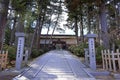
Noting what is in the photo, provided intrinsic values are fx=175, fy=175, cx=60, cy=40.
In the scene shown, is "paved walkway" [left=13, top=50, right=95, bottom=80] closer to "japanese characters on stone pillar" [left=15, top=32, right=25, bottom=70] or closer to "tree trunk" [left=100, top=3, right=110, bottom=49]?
"japanese characters on stone pillar" [left=15, top=32, right=25, bottom=70]

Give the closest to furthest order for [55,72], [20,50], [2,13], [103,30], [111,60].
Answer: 1. [55,72]
2. [111,60]
3. [20,50]
4. [2,13]
5. [103,30]

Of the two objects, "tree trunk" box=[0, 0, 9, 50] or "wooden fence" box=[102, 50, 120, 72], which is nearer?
"wooden fence" box=[102, 50, 120, 72]

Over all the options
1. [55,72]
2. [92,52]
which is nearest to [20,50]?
[55,72]

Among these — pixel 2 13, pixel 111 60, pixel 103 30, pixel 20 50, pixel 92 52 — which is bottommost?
pixel 111 60

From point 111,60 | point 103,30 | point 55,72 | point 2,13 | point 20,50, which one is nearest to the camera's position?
point 55,72

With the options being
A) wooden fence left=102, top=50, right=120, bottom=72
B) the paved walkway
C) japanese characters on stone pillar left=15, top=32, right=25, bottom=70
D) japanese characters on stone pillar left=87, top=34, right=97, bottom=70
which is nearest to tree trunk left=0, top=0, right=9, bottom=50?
japanese characters on stone pillar left=15, top=32, right=25, bottom=70

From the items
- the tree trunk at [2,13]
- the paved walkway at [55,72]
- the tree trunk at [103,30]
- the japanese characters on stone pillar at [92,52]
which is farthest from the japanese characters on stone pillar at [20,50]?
the tree trunk at [103,30]

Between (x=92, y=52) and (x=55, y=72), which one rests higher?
(x=92, y=52)

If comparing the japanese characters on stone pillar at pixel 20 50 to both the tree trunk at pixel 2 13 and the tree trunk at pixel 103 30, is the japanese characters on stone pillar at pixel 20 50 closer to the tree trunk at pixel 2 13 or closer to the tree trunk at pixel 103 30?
the tree trunk at pixel 2 13

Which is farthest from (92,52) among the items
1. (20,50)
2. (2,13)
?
(2,13)

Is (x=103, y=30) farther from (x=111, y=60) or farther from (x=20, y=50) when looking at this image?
(x=20, y=50)

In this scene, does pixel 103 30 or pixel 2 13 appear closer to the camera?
pixel 2 13

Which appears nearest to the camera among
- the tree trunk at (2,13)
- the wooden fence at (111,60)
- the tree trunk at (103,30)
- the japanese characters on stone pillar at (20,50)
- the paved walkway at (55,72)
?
the paved walkway at (55,72)

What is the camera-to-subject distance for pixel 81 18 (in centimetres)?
2328
